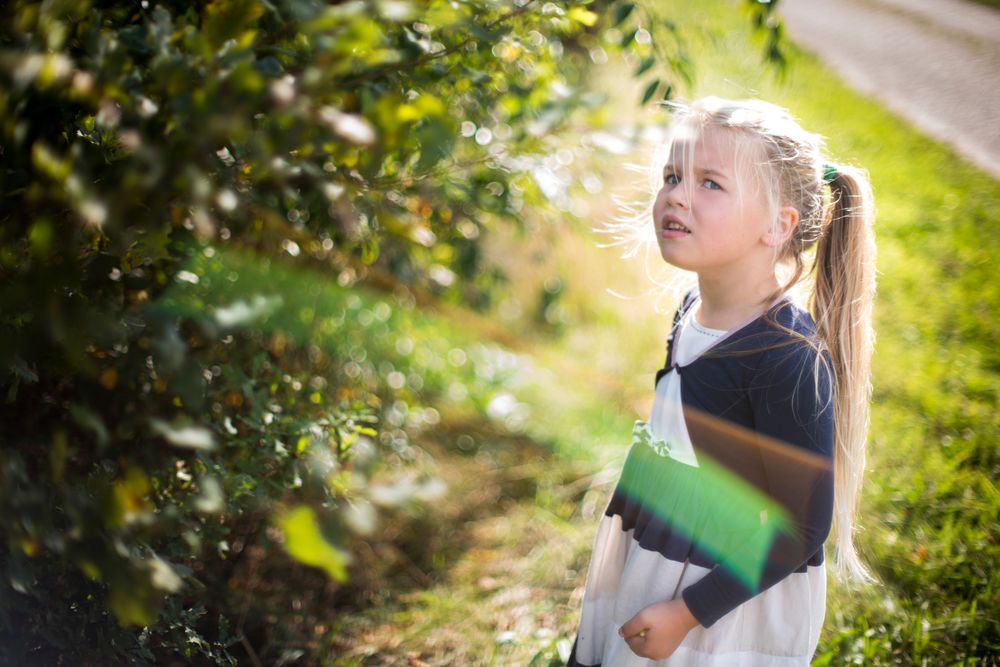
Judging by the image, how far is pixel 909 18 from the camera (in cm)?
515

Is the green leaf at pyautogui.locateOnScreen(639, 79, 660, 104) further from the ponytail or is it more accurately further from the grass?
the ponytail

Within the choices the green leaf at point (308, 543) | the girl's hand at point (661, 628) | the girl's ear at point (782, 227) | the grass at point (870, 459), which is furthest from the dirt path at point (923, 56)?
the green leaf at point (308, 543)

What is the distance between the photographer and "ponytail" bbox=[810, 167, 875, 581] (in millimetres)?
1610

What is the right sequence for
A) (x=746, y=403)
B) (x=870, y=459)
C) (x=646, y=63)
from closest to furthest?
(x=746, y=403), (x=646, y=63), (x=870, y=459)

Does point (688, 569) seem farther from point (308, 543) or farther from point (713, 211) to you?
point (308, 543)

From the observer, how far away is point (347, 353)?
263cm

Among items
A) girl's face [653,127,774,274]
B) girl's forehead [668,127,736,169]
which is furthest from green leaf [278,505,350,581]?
girl's forehead [668,127,736,169]

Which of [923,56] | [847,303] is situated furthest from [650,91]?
[923,56]

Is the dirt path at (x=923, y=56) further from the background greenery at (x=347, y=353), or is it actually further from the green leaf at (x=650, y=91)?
the green leaf at (x=650, y=91)

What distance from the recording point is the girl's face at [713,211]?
1546 mm

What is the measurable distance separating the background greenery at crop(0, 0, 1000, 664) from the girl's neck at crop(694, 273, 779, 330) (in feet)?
1.77

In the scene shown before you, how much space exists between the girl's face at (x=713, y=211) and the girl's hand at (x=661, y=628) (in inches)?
29.1

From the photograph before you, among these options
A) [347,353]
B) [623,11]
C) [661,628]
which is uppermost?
[623,11]

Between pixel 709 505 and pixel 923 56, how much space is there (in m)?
4.64
